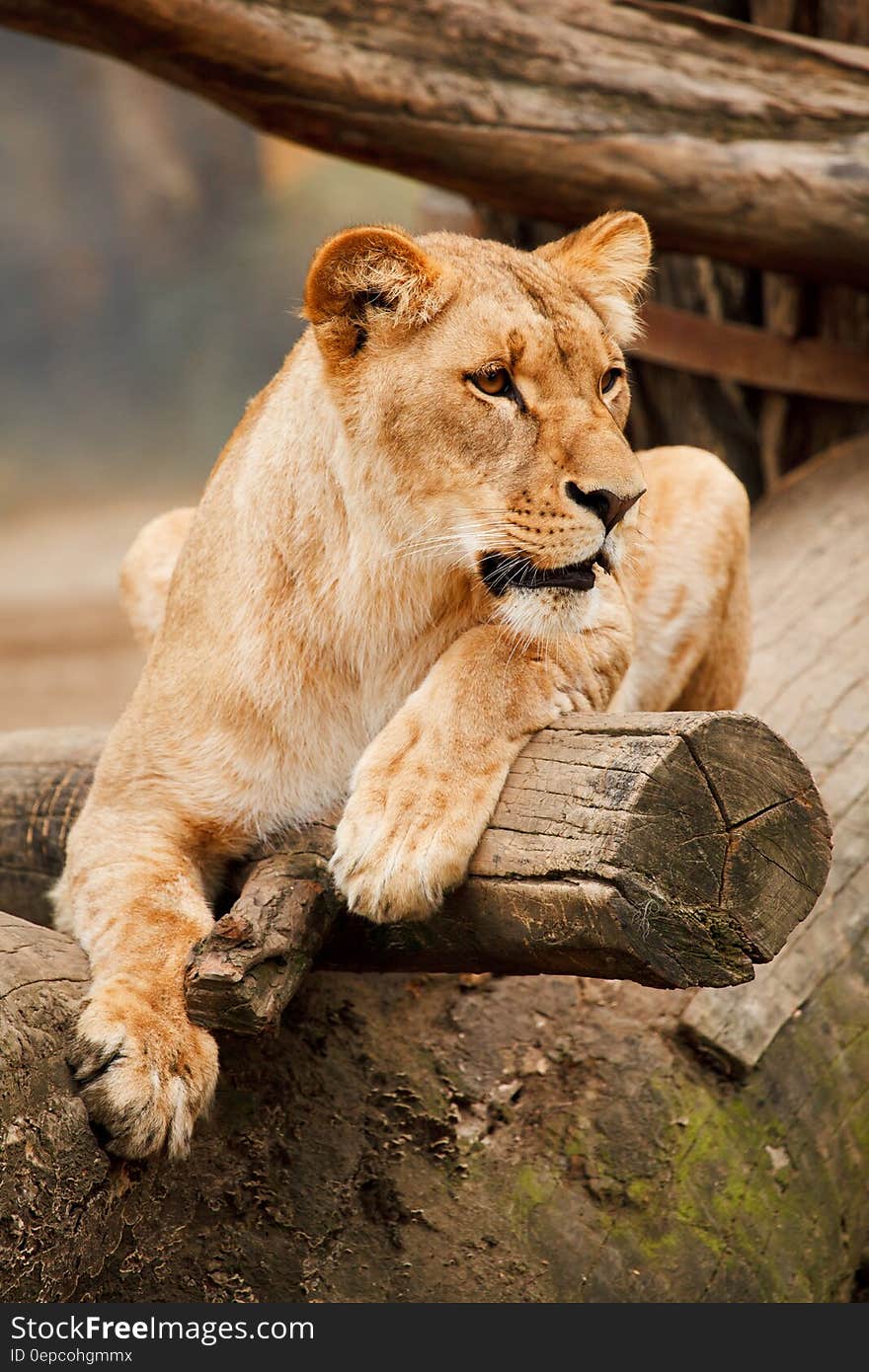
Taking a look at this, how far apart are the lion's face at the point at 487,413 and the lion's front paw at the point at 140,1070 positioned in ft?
2.72

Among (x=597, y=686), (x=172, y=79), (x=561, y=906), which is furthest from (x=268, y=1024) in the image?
(x=172, y=79)

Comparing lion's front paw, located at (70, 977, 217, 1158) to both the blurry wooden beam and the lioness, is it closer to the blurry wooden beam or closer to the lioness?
the lioness

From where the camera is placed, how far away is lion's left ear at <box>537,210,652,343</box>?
104 inches

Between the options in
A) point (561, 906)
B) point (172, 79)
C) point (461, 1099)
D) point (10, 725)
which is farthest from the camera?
point (10, 725)

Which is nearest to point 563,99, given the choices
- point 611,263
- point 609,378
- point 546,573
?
point 611,263

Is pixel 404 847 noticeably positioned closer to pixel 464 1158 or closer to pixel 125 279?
pixel 464 1158

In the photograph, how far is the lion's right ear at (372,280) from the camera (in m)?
2.31

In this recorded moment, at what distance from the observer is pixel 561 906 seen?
189 centimetres

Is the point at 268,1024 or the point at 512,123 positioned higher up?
the point at 512,123

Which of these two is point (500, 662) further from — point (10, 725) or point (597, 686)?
point (10, 725)

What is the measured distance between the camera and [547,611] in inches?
88.8

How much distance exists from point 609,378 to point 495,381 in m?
0.27

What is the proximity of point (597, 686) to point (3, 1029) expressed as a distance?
3.85 ft

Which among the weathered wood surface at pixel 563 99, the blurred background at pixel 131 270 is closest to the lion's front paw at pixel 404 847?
the weathered wood surface at pixel 563 99
